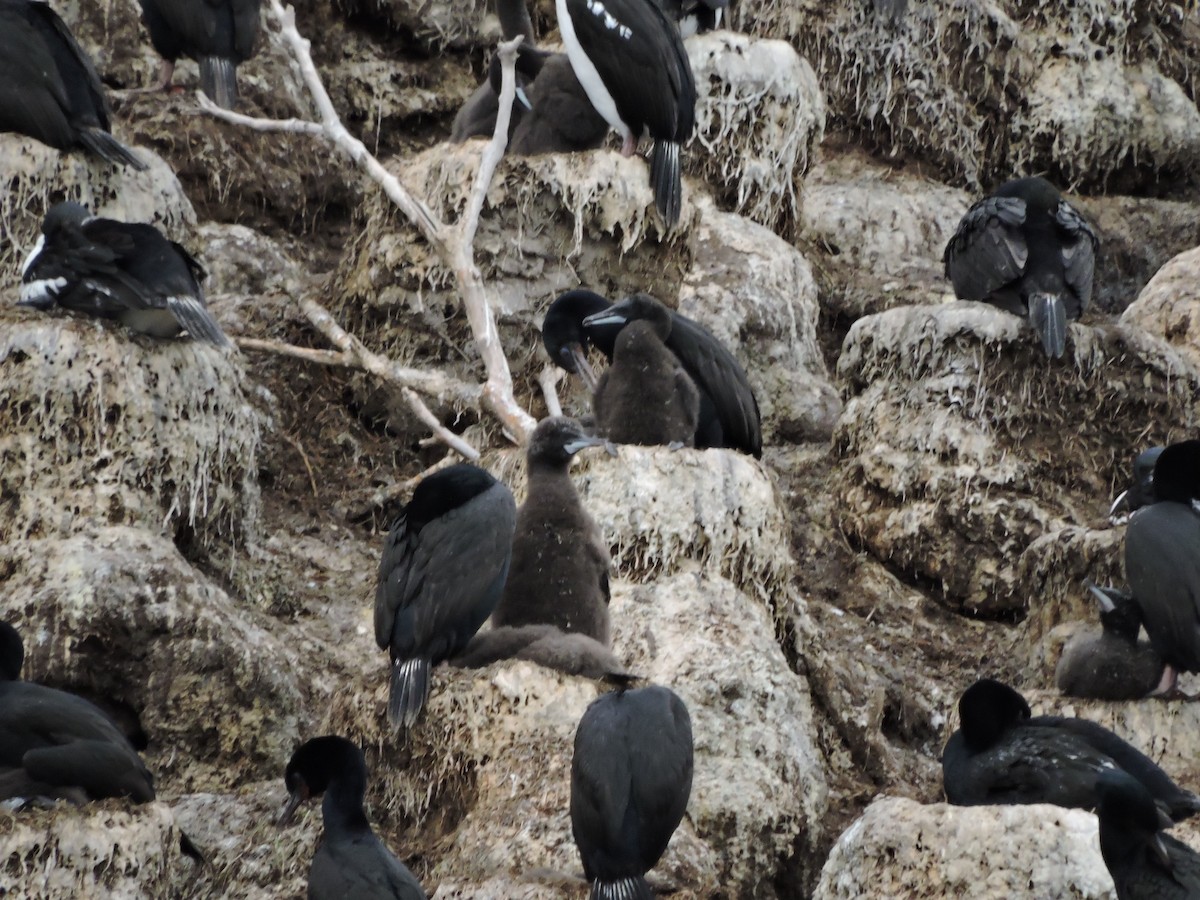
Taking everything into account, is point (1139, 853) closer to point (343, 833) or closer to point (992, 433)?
point (343, 833)

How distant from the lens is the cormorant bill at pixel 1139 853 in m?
6.36

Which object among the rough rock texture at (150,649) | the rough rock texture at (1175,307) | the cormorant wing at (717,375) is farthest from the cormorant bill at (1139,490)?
the rough rock texture at (150,649)

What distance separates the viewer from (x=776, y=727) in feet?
27.8

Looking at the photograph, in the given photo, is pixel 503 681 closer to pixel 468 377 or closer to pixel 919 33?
pixel 468 377

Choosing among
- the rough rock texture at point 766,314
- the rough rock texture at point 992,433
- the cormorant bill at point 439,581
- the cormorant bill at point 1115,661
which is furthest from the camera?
the rough rock texture at point 766,314

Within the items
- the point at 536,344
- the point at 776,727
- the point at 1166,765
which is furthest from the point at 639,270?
the point at 1166,765

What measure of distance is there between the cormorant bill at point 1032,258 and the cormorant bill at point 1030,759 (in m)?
3.43

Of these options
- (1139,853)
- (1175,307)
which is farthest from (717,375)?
(1175,307)

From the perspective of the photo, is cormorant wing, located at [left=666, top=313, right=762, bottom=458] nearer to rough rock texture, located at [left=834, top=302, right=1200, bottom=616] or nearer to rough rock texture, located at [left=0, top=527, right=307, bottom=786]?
rough rock texture, located at [left=834, top=302, right=1200, bottom=616]

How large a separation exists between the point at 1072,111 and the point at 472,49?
13.7ft

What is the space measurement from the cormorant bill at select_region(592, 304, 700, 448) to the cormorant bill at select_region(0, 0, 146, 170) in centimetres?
267

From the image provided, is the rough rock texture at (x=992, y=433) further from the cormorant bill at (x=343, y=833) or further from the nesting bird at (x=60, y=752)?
the nesting bird at (x=60, y=752)

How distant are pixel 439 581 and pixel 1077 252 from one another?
16.5 feet

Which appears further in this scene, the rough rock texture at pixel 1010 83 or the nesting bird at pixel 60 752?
the rough rock texture at pixel 1010 83
